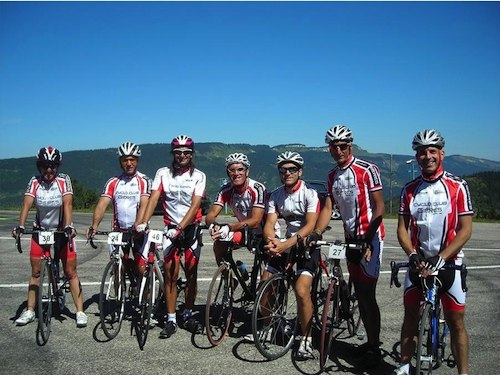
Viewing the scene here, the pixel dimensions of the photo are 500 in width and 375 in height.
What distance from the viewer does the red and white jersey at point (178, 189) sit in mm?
6066

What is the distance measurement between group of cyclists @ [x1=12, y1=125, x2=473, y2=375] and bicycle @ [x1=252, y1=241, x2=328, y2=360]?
0.18m

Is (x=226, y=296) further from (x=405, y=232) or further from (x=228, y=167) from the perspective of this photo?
(x=405, y=232)

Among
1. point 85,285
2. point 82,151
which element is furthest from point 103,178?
point 85,285

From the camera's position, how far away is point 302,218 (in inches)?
215

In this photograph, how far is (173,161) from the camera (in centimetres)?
611

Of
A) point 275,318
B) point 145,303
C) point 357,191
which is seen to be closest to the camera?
point 357,191

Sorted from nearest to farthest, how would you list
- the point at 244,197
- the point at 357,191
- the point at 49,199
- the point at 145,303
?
1. the point at 357,191
2. the point at 145,303
3. the point at 49,199
4. the point at 244,197

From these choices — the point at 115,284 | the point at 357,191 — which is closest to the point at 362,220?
the point at 357,191

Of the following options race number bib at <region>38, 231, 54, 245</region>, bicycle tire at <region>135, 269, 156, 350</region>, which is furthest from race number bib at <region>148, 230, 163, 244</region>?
race number bib at <region>38, 231, 54, 245</region>

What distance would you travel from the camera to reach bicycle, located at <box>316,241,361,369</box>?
15.3ft

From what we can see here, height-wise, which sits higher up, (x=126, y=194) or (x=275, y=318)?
(x=126, y=194)

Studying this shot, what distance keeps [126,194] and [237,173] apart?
1553mm

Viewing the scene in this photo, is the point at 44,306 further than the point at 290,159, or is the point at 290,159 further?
the point at 44,306

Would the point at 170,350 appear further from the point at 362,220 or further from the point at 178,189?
the point at 362,220
